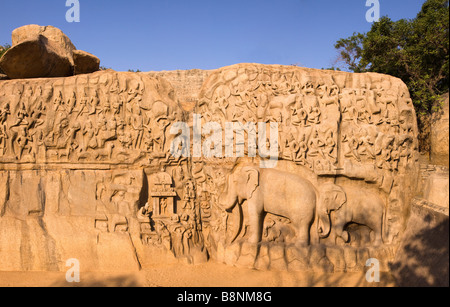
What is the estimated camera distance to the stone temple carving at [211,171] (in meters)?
6.78

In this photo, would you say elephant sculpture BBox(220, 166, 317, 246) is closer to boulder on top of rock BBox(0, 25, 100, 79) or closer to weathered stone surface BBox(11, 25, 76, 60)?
boulder on top of rock BBox(0, 25, 100, 79)

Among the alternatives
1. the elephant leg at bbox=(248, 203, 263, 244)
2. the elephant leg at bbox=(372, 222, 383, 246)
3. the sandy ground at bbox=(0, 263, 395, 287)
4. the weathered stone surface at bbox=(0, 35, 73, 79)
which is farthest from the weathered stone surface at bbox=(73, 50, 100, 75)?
the elephant leg at bbox=(372, 222, 383, 246)

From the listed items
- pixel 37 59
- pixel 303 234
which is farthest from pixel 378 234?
pixel 37 59

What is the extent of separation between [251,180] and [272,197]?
55cm

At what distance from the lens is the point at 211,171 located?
7.53 metres

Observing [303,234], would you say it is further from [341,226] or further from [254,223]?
[254,223]

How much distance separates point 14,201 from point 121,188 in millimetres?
2507

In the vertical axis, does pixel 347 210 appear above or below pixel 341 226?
above

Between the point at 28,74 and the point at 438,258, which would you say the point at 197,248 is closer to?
the point at 438,258

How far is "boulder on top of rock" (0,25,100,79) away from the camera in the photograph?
855cm

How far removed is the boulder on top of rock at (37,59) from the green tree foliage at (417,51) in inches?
360

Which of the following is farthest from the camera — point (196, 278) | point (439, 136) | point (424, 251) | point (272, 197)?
point (439, 136)

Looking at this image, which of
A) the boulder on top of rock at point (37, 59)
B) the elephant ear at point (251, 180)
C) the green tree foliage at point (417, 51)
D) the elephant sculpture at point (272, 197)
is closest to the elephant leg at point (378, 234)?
the elephant sculpture at point (272, 197)

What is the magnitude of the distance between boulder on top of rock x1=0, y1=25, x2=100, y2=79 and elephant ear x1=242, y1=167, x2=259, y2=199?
Result: 6.39 meters
